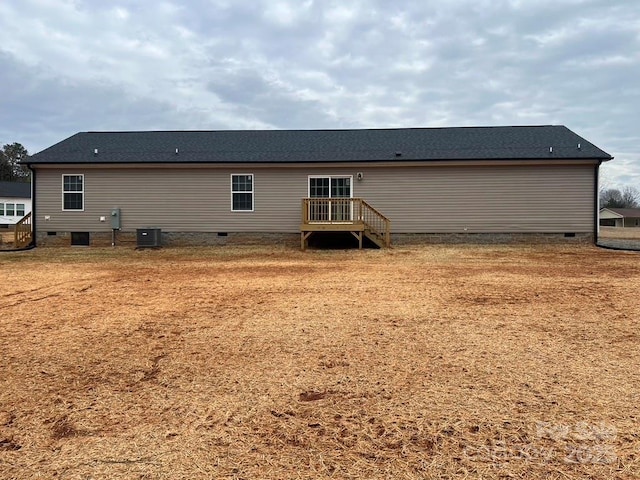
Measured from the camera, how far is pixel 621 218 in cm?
5759

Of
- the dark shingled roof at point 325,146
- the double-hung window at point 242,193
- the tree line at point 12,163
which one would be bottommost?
the double-hung window at point 242,193

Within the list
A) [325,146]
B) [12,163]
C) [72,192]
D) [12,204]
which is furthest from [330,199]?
[12,163]

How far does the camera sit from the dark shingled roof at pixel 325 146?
15.3 m

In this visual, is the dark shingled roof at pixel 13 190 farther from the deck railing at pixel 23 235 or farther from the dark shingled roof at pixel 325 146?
the deck railing at pixel 23 235

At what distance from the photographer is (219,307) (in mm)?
5973

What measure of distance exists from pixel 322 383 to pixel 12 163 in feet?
218

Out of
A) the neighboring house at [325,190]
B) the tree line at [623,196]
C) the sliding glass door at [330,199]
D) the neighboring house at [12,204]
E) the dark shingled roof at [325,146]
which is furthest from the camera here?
the tree line at [623,196]

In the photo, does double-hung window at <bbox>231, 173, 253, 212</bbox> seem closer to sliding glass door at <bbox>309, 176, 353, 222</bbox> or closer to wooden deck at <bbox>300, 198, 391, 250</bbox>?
sliding glass door at <bbox>309, 176, 353, 222</bbox>

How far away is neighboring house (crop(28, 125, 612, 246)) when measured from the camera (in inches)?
592

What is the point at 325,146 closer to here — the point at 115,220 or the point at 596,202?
the point at 115,220

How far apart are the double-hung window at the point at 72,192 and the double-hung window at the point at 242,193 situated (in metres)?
5.79

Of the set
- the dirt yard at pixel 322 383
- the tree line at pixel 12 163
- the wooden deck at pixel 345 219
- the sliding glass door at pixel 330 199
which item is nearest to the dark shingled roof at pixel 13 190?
the tree line at pixel 12 163

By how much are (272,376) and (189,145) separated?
15.5m

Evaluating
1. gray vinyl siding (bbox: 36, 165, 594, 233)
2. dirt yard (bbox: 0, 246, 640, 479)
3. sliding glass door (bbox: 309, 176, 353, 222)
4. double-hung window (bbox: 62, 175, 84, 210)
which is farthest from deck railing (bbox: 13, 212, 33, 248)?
sliding glass door (bbox: 309, 176, 353, 222)
